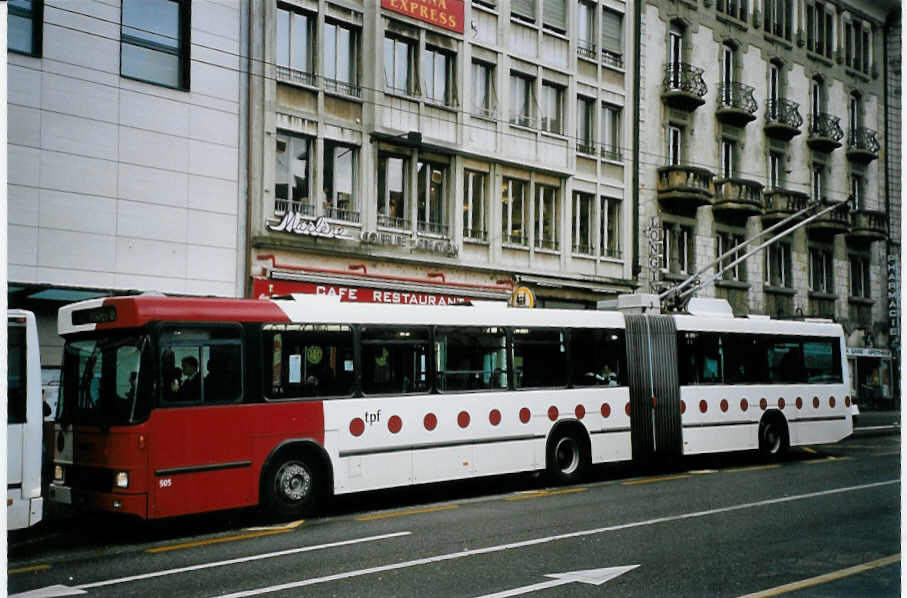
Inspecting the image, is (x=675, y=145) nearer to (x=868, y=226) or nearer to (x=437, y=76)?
(x=437, y=76)

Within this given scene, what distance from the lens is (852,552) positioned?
31.4ft

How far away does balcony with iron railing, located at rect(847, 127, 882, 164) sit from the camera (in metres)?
17.4

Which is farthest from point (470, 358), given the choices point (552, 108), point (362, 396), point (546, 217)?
point (552, 108)

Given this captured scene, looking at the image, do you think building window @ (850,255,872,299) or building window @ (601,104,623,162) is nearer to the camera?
building window @ (850,255,872,299)

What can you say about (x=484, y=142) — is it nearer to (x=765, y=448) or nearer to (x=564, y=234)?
(x=564, y=234)

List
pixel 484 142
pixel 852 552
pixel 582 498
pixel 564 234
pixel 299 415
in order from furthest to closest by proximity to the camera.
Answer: pixel 564 234 < pixel 484 142 < pixel 582 498 < pixel 299 415 < pixel 852 552

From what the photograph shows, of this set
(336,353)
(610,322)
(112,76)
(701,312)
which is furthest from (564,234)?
(336,353)

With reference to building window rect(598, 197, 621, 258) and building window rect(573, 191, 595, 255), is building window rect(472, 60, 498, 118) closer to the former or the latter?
building window rect(573, 191, 595, 255)

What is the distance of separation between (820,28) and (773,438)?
7441 millimetres

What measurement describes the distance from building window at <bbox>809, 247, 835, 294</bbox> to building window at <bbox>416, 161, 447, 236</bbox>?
7.90 meters

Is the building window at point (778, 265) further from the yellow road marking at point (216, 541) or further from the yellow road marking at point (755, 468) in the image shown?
the yellow road marking at point (216, 541)

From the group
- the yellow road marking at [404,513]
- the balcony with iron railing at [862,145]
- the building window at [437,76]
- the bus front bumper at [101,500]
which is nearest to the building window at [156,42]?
the building window at [437,76]

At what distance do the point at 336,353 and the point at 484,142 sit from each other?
11.8m

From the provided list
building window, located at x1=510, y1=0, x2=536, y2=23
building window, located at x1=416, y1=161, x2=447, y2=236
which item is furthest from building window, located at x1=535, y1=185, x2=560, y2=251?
building window, located at x1=510, y1=0, x2=536, y2=23
